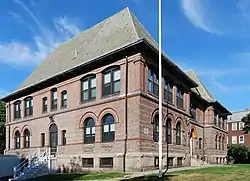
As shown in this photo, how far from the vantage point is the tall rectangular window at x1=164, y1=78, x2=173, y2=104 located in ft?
102

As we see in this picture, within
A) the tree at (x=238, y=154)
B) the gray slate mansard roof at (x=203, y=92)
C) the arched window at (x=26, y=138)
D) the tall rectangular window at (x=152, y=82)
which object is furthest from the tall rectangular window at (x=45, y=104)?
the tree at (x=238, y=154)

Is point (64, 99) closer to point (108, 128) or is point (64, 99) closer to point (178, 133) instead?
point (108, 128)

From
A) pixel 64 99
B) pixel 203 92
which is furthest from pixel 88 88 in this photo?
pixel 203 92

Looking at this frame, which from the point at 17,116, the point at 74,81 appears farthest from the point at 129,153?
the point at 17,116

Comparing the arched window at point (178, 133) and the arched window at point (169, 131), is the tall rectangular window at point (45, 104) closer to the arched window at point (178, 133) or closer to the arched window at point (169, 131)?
the arched window at point (169, 131)

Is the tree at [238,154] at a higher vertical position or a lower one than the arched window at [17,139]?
lower

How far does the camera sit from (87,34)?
121 feet

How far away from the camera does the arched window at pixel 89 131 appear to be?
96.5 ft

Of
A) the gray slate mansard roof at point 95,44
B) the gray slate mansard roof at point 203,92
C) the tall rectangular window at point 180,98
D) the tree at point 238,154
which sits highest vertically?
the gray slate mansard roof at point 95,44

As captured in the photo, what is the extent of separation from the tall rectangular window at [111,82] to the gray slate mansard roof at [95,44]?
152 cm

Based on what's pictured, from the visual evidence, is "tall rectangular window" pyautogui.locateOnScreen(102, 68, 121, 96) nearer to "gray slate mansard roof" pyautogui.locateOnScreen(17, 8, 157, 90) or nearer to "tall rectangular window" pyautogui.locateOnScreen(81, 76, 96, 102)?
"tall rectangular window" pyautogui.locateOnScreen(81, 76, 96, 102)

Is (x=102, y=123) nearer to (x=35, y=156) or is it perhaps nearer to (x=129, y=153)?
(x=129, y=153)

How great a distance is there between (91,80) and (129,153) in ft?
24.3

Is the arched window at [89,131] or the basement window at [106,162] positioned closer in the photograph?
the basement window at [106,162]
